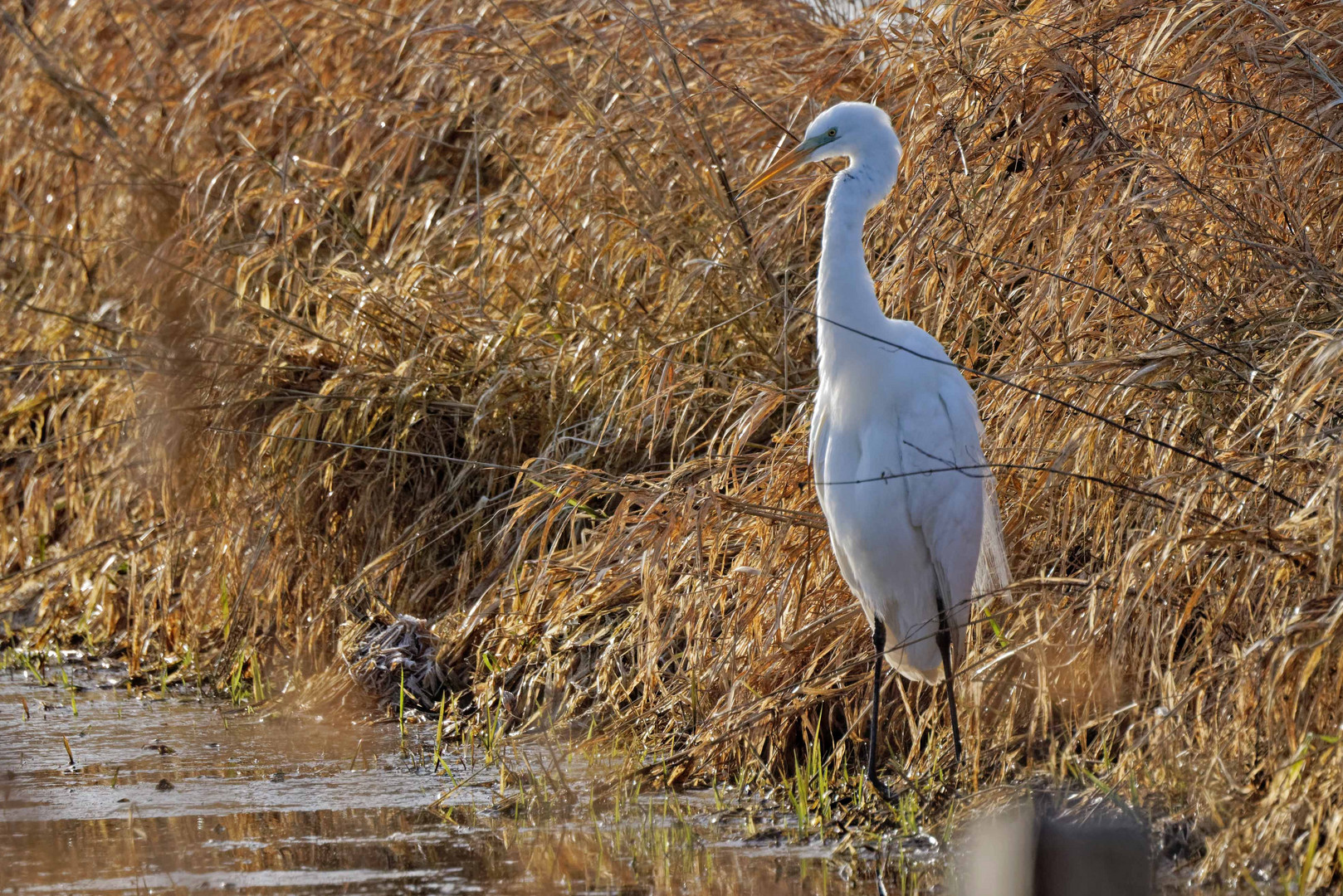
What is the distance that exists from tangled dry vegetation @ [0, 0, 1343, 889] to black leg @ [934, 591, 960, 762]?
6 centimetres

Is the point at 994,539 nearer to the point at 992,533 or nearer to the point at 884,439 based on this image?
the point at 992,533

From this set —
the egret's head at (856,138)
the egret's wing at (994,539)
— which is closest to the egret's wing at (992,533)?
the egret's wing at (994,539)

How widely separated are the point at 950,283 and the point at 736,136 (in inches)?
54.5

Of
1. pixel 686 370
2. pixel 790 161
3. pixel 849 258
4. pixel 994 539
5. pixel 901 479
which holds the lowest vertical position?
pixel 994 539

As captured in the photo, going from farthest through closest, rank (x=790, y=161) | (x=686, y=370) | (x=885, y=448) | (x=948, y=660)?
1. (x=686, y=370)
2. (x=790, y=161)
3. (x=885, y=448)
4. (x=948, y=660)

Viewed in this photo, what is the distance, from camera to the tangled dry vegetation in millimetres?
2656

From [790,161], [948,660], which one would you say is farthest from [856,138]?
[948,660]

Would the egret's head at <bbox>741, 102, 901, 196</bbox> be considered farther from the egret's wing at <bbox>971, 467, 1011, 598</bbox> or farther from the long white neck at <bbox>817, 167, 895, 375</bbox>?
the egret's wing at <bbox>971, 467, 1011, 598</bbox>

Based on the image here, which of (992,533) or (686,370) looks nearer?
(992,533)

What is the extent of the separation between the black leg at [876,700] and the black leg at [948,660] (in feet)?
0.39

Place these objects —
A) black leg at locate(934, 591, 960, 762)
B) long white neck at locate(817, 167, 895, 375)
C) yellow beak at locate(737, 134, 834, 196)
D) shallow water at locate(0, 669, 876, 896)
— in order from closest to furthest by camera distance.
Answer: shallow water at locate(0, 669, 876, 896) → black leg at locate(934, 591, 960, 762) → long white neck at locate(817, 167, 895, 375) → yellow beak at locate(737, 134, 834, 196)

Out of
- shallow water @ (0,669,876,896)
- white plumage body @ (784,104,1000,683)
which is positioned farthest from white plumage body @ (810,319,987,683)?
shallow water @ (0,669,876,896)

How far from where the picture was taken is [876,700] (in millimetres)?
3061

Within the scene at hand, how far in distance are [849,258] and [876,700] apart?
904 millimetres
